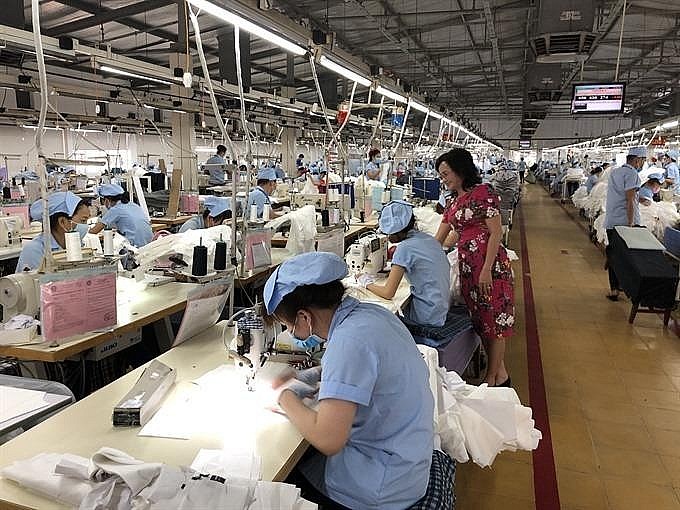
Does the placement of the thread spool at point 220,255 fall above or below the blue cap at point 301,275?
below

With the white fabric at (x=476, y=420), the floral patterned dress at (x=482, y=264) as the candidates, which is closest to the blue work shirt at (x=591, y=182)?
the floral patterned dress at (x=482, y=264)

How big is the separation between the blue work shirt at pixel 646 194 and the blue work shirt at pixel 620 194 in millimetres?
1911

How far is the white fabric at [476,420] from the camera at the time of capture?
246 cm

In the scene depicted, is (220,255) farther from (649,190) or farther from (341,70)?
(649,190)

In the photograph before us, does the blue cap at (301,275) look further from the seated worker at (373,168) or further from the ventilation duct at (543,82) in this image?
the ventilation duct at (543,82)

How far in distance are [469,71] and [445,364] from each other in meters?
15.8

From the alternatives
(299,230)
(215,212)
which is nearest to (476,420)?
(299,230)

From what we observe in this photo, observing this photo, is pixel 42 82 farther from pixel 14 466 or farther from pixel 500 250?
pixel 500 250

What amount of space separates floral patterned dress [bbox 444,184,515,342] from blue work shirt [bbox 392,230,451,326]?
19.4 inches

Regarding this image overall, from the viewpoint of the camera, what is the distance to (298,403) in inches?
71.1

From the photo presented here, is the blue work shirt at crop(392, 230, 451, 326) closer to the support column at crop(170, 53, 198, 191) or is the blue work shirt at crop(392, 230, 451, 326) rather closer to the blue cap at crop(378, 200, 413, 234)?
the blue cap at crop(378, 200, 413, 234)

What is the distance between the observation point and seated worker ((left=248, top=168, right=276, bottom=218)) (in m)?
6.29

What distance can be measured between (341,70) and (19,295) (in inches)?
104

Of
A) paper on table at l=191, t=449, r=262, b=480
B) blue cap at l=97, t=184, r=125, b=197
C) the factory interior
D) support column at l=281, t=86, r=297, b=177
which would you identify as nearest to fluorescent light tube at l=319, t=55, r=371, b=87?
the factory interior
